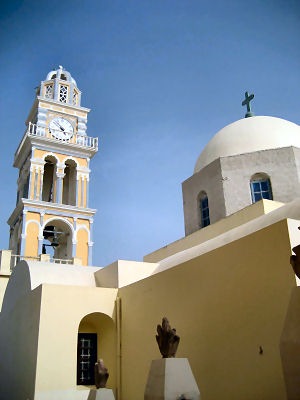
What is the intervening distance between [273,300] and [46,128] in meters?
17.1

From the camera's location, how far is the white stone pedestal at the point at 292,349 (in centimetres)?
316

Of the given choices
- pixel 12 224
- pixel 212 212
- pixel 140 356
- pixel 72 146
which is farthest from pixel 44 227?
pixel 140 356

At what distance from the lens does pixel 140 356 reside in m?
8.88

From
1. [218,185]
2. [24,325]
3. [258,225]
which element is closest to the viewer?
[258,225]

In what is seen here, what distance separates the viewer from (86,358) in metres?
10.4

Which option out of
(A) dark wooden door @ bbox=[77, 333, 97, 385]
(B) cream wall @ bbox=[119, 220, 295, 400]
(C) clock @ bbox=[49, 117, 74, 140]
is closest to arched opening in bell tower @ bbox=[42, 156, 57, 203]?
(C) clock @ bbox=[49, 117, 74, 140]

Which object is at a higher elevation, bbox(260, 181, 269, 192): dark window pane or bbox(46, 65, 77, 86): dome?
bbox(46, 65, 77, 86): dome

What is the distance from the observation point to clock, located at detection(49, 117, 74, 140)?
2055cm

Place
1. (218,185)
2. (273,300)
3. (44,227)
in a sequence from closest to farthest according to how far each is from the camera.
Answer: (273,300)
(218,185)
(44,227)

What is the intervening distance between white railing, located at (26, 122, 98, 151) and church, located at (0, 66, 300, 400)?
20.6 feet

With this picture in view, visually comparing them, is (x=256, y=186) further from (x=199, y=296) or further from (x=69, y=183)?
(x=69, y=183)

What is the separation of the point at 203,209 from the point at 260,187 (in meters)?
1.92

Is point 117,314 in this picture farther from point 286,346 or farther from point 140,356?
point 286,346

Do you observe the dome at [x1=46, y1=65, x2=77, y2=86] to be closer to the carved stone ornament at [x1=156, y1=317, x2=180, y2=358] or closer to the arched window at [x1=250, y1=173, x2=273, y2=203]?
the arched window at [x1=250, y1=173, x2=273, y2=203]
